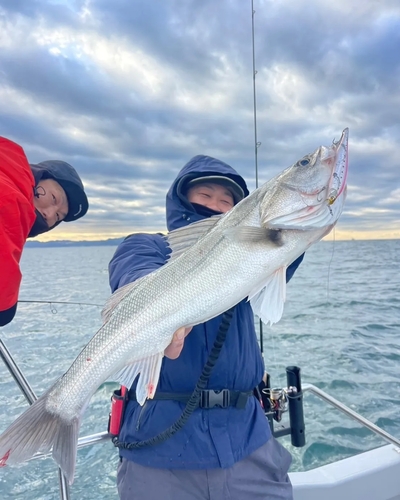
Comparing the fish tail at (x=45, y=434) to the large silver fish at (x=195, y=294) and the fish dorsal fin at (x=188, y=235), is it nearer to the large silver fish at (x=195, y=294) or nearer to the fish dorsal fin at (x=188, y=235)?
the large silver fish at (x=195, y=294)

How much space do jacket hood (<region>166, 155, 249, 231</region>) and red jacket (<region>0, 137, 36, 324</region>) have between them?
1.03m

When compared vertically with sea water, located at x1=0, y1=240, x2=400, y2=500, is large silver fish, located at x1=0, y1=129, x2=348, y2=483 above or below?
above

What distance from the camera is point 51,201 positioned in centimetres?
362

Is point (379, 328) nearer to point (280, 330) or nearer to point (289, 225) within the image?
point (280, 330)

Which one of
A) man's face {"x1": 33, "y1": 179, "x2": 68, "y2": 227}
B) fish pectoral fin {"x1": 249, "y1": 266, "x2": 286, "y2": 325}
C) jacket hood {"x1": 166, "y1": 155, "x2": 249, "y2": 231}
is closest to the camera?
fish pectoral fin {"x1": 249, "y1": 266, "x2": 286, "y2": 325}

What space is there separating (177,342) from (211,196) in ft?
4.74

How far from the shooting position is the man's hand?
201 centimetres

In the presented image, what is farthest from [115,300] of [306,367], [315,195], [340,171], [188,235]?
[306,367]

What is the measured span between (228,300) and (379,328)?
9.87m

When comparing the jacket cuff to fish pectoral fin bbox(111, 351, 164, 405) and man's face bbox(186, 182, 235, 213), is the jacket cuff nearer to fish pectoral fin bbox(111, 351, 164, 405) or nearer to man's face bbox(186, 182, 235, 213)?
fish pectoral fin bbox(111, 351, 164, 405)

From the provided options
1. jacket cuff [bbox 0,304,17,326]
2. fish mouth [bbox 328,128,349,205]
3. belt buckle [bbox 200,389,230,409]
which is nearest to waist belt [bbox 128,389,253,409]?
belt buckle [bbox 200,389,230,409]

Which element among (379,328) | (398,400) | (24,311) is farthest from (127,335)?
(24,311)

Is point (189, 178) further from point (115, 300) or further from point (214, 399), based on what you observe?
point (214, 399)

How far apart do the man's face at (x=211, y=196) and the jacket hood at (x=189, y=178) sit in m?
0.11
